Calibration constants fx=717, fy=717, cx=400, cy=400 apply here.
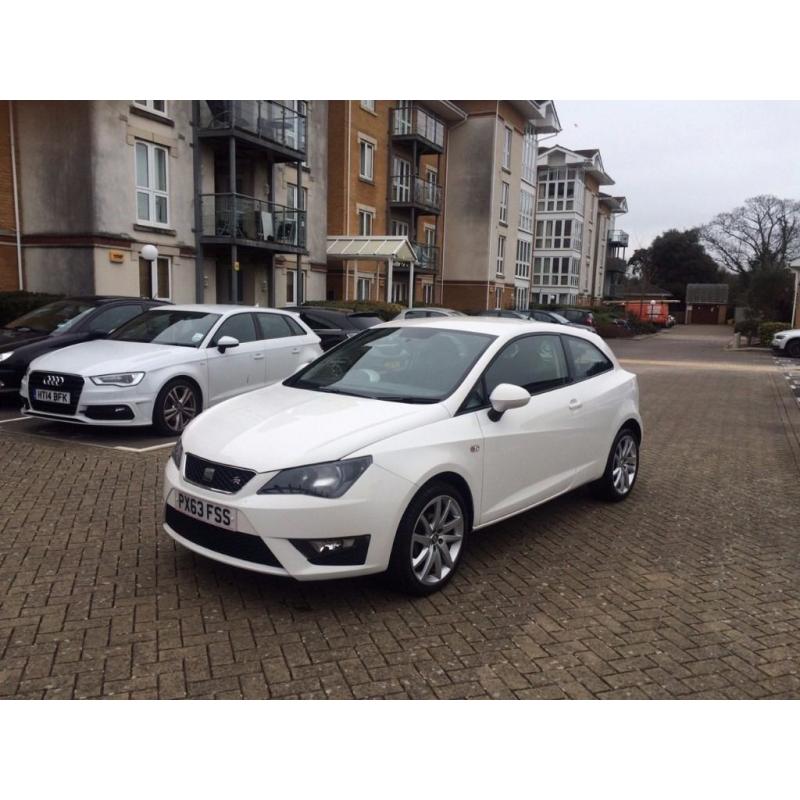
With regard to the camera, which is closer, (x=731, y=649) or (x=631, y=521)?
(x=731, y=649)

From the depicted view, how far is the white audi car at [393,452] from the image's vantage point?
3.74 m

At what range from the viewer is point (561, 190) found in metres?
61.5

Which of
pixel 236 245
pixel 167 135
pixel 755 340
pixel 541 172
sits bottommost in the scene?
pixel 755 340

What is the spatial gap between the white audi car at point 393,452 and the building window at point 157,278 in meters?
14.9

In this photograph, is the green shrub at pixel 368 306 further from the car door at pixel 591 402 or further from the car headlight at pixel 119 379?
the car door at pixel 591 402

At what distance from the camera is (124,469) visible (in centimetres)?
676

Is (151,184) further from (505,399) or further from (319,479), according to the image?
(319,479)

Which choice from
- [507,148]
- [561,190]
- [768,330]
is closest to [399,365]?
[768,330]

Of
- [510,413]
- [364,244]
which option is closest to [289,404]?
[510,413]

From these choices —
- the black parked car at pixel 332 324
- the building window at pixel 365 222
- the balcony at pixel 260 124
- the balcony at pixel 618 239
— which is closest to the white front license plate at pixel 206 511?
the black parked car at pixel 332 324

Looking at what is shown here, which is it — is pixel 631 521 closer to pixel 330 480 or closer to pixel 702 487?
pixel 702 487

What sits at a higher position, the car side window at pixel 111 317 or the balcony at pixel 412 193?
the balcony at pixel 412 193

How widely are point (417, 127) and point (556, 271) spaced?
3119 centimetres

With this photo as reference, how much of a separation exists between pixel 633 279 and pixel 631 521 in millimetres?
95821
